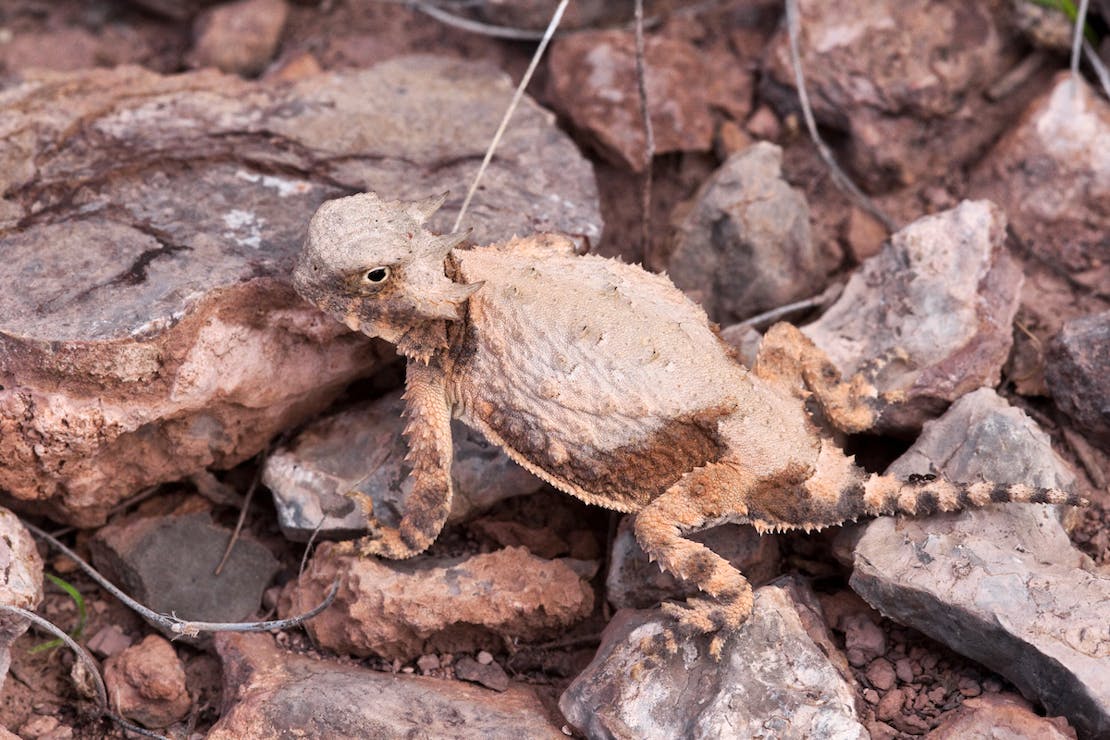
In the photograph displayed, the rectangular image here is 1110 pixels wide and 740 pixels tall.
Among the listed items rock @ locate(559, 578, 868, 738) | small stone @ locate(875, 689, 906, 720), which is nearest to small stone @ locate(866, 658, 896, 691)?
small stone @ locate(875, 689, 906, 720)

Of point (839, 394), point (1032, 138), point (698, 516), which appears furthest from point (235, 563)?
point (1032, 138)

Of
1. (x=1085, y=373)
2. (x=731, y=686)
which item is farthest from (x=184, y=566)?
(x=1085, y=373)

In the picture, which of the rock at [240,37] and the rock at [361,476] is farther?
the rock at [240,37]

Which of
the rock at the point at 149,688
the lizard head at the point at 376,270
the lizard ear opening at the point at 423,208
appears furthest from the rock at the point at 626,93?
the rock at the point at 149,688

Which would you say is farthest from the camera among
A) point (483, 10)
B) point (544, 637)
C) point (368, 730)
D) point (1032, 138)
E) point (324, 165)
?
point (483, 10)

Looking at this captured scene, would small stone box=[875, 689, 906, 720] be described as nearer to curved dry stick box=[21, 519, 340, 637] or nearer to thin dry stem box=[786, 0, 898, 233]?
curved dry stick box=[21, 519, 340, 637]

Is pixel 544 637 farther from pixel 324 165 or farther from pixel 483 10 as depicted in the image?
pixel 483 10

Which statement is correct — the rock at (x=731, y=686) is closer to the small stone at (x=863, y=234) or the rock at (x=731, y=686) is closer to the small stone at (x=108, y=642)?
the small stone at (x=108, y=642)
